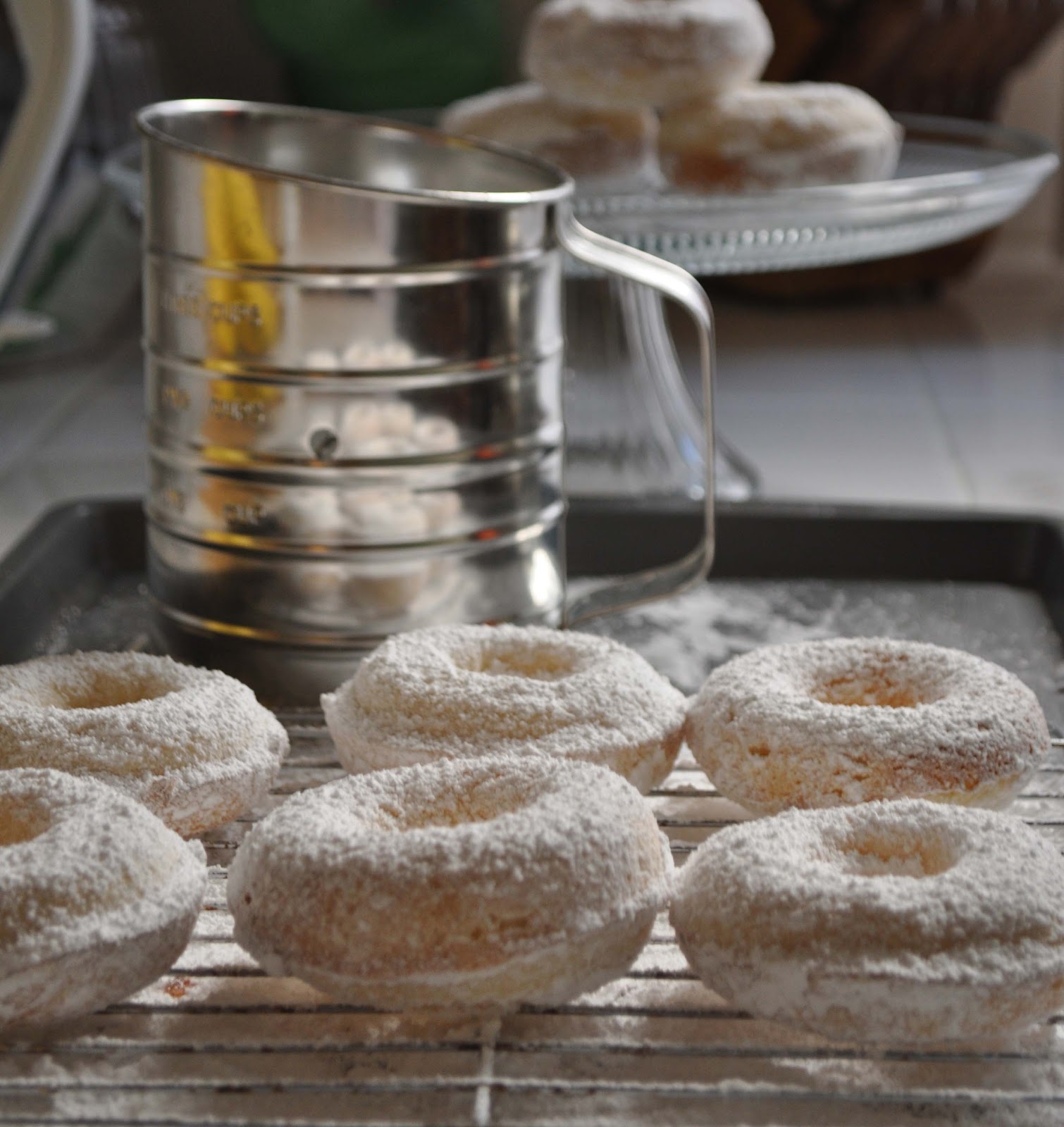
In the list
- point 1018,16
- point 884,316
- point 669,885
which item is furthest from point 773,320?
point 669,885

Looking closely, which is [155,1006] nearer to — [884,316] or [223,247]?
[223,247]

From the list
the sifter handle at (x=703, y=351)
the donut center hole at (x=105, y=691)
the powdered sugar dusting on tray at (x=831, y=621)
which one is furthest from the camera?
the powdered sugar dusting on tray at (x=831, y=621)

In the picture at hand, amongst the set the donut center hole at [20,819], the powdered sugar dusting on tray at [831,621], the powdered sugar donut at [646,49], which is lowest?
the powdered sugar dusting on tray at [831,621]

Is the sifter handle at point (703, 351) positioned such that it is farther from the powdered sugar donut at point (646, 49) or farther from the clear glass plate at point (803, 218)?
the powdered sugar donut at point (646, 49)

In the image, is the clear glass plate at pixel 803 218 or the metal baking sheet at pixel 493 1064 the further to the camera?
the clear glass plate at pixel 803 218

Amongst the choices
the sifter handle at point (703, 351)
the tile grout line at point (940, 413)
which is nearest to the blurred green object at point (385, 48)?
the tile grout line at point (940, 413)

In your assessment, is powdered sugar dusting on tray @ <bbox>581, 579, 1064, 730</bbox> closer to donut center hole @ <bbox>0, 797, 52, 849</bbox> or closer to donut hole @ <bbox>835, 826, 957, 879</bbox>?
donut hole @ <bbox>835, 826, 957, 879</bbox>

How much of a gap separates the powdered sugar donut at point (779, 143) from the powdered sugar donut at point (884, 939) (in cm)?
105

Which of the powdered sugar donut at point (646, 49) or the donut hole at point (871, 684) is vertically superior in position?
the powdered sugar donut at point (646, 49)

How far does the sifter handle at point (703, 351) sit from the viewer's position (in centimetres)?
117

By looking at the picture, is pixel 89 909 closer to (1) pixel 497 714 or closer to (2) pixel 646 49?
(1) pixel 497 714

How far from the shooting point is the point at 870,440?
246cm

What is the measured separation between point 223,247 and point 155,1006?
54 centimetres

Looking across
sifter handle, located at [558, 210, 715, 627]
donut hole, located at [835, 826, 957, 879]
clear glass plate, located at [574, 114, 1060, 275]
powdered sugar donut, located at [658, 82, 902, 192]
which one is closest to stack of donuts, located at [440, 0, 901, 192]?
powdered sugar donut, located at [658, 82, 902, 192]
